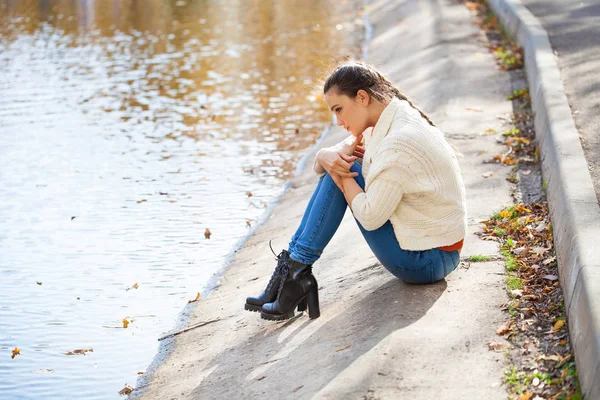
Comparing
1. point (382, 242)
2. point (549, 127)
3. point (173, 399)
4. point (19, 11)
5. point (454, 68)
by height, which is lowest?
point (19, 11)

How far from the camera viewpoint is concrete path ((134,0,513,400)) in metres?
3.63

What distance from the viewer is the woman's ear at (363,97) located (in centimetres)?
420

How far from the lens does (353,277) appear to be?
16.8 feet

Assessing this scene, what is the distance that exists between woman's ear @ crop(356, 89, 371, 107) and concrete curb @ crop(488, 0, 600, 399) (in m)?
1.17

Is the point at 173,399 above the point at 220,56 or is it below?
above

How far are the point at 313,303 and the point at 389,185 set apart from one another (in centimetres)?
87

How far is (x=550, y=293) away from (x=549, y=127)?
7.83 ft

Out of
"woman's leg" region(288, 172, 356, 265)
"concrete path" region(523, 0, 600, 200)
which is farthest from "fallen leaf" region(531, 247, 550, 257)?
"woman's leg" region(288, 172, 356, 265)

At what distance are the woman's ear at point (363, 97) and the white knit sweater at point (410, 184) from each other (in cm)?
10

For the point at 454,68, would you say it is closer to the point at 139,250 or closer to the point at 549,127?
the point at 549,127

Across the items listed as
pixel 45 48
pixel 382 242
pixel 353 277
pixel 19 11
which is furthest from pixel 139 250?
pixel 19 11

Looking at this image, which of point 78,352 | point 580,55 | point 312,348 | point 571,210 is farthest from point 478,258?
point 580,55

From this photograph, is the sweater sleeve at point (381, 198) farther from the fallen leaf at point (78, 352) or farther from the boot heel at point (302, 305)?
the fallen leaf at point (78, 352)

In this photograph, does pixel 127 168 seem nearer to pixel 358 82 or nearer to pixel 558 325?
pixel 358 82
